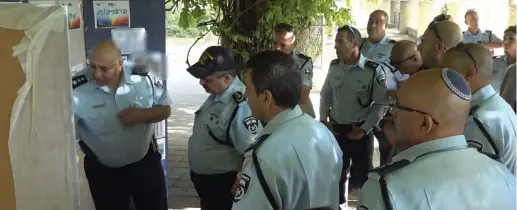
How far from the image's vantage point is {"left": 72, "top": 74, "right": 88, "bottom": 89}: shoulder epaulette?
3247 mm

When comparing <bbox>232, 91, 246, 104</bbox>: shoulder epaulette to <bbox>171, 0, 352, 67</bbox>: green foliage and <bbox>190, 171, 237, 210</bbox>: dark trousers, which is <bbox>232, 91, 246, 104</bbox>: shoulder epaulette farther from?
<bbox>171, 0, 352, 67</bbox>: green foliage

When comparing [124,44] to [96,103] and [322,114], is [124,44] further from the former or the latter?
[322,114]

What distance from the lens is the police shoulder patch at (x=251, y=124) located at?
9.63 feet

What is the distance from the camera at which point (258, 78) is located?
6.79 ft

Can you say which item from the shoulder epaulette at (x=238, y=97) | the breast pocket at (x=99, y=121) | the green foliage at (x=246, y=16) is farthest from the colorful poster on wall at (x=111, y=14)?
the shoulder epaulette at (x=238, y=97)

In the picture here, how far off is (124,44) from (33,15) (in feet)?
5.54

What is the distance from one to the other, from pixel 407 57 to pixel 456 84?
2458 millimetres

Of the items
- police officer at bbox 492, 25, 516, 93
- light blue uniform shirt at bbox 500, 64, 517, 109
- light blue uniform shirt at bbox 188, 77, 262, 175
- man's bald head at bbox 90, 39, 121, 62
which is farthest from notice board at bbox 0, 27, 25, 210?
police officer at bbox 492, 25, 516, 93

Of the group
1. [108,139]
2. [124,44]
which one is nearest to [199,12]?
[124,44]

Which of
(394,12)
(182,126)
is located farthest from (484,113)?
(394,12)

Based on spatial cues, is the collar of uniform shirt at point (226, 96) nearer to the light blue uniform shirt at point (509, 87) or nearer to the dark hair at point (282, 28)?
the dark hair at point (282, 28)

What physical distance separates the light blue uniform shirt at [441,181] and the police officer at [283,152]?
369 mm

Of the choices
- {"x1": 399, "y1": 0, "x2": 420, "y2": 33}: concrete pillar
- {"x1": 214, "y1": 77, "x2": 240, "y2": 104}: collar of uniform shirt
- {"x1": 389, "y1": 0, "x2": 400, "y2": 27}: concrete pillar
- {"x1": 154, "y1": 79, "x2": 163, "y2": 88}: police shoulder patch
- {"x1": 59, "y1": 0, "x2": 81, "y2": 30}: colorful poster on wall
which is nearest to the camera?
{"x1": 214, "y1": 77, "x2": 240, "y2": 104}: collar of uniform shirt

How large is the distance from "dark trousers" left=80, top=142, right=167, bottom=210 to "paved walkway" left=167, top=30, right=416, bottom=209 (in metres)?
1.74
